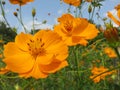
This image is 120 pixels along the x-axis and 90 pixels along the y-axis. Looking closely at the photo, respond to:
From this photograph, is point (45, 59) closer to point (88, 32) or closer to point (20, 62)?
point (20, 62)

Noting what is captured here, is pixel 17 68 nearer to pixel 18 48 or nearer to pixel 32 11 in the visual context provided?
pixel 18 48

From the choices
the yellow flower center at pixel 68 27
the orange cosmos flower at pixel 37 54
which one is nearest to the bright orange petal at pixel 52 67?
the orange cosmos flower at pixel 37 54

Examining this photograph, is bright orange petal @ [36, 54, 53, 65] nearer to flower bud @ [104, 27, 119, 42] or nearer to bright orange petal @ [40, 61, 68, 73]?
bright orange petal @ [40, 61, 68, 73]

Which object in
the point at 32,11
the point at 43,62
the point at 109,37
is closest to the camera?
the point at 109,37

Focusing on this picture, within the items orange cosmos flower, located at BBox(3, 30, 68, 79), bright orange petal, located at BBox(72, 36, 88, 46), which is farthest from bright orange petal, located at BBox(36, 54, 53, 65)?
bright orange petal, located at BBox(72, 36, 88, 46)

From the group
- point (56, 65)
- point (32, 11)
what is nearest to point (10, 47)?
point (56, 65)

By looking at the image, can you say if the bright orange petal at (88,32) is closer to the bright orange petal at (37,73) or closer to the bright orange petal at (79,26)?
the bright orange petal at (79,26)
